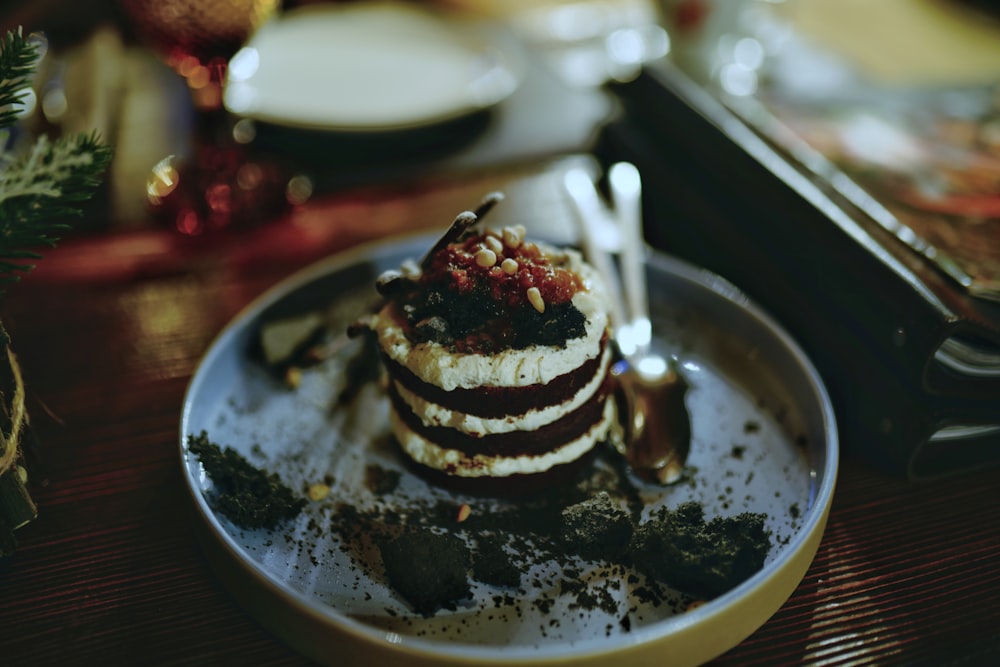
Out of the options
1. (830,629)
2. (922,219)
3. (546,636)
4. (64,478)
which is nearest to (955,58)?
(922,219)

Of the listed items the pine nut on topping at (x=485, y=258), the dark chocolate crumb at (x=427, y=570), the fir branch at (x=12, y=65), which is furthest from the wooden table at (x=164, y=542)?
the pine nut on topping at (x=485, y=258)

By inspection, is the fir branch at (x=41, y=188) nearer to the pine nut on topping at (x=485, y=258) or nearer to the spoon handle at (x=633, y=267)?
the pine nut on topping at (x=485, y=258)

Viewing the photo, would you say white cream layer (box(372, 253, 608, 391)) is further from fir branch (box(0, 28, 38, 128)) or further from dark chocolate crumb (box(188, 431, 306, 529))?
fir branch (box(0, 28, 38, 128))

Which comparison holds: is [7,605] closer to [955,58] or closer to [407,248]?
[407,248]

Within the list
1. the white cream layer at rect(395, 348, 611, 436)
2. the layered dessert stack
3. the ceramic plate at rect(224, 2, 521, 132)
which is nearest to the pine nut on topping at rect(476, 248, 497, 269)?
the layered dessert stack

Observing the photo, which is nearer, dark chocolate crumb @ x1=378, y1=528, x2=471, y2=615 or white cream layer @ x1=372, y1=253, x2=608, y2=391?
dark chocolate crumb @ x1=378, y1=528, x2=471, y2=615

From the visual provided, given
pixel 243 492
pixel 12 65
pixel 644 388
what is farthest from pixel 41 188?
pixel 644 388
